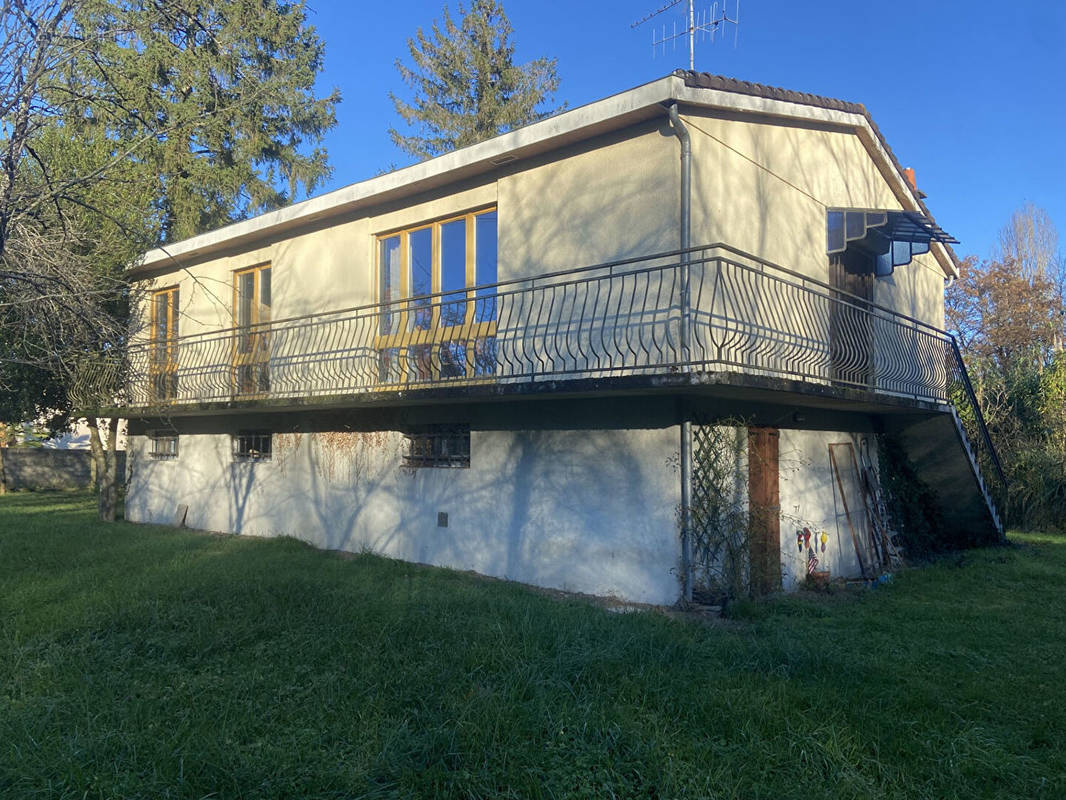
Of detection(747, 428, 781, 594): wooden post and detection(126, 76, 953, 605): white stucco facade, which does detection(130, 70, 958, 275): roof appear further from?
detection(747, 428, 781, 594): wooden post

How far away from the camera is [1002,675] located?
5590mm

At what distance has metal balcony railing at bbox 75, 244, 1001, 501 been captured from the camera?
25.9ft

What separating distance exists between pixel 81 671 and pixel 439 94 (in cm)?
2571

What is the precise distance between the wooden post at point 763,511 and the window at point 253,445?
830 centimetres

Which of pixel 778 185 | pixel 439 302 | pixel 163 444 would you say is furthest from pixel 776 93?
pixel 163 444

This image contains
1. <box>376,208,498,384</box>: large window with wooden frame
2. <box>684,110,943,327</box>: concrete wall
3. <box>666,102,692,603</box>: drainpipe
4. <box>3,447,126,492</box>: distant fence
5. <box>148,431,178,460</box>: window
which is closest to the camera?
<box>666,102,692,603</box>: drainpipe

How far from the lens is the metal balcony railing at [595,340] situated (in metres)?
7.90

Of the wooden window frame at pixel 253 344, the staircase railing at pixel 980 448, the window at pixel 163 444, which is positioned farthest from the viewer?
the window at pixel 163 444

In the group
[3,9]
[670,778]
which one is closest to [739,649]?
[670,778]

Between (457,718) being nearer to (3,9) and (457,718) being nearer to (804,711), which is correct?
(804,711)

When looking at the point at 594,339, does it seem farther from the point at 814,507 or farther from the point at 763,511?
the point at 814,507

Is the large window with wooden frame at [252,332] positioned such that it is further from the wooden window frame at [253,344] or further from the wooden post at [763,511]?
the wooden post at [763,511]

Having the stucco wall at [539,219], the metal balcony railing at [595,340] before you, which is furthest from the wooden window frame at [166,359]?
the stucco wall at [539,219]

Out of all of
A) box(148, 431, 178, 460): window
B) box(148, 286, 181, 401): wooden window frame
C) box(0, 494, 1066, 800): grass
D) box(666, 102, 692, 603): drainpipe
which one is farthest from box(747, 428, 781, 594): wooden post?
box(148, 431, 178, 460): window
